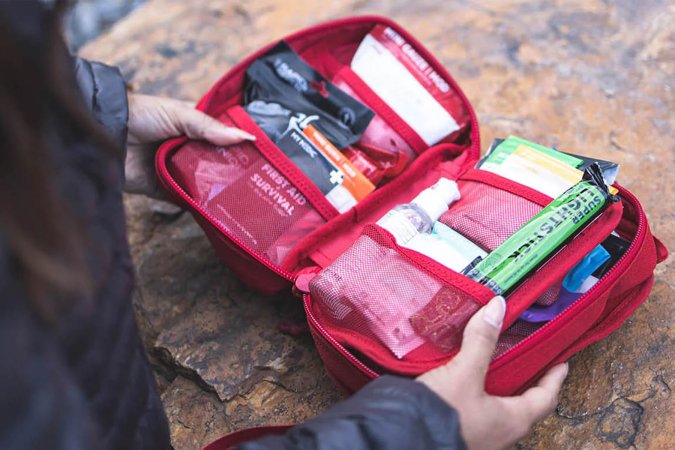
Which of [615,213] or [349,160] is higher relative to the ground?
[615,213]

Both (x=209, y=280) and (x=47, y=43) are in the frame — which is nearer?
(x=47, y=43)

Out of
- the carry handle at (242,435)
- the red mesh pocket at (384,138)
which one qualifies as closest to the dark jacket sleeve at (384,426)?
the carry handle at (242,435)

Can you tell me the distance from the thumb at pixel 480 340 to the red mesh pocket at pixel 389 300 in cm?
3

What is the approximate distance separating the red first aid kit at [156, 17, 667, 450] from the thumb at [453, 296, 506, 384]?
0.03 m

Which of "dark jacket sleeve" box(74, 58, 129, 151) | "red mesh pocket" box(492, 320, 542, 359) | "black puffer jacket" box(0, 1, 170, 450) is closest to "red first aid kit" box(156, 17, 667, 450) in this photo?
"red mesh pocket" box(492, 320, 542, 359)

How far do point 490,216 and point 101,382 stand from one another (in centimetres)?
66

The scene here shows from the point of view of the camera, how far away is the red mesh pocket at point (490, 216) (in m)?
1.14

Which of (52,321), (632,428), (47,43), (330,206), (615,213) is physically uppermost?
(47,43)

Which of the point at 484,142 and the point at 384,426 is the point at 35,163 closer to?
the point at 384,426

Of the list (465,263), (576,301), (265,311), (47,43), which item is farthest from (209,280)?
(47,43)

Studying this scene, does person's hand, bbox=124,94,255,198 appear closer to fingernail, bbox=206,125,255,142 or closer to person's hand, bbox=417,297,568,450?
fingernail, bbox=206,125,255,142

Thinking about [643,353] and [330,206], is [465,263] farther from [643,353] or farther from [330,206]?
[643,353]

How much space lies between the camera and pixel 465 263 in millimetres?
1113

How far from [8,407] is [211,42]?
1722 mm
